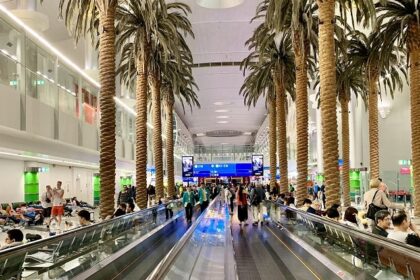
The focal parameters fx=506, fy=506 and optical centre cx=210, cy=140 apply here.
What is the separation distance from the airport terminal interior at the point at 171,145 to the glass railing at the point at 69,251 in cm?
4

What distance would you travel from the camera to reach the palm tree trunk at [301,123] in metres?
20.4

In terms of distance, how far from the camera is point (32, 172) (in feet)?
100.0

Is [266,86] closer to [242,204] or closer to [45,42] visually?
[242,204]

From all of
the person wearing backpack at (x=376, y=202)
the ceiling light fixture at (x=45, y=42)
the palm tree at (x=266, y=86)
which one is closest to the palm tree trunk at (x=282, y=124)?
the palm tree at (x=266, y=86)

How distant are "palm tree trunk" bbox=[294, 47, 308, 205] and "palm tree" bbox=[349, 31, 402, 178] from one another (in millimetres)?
3089

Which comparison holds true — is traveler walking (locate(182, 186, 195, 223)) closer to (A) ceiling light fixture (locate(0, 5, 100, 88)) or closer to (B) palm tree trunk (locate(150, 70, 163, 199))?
(B) palm tree trunk (locate(150, 70, 163, 199))

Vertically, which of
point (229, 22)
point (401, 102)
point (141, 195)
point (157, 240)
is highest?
point (229, 22)

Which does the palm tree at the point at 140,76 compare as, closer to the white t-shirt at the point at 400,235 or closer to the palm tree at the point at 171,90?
the palm tree at the point at 171,90

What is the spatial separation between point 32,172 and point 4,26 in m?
12.3

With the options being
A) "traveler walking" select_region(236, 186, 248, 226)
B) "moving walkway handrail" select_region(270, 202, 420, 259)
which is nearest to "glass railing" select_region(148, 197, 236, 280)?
"moving walkway handrail" select_region(270, 202, 420, 259)

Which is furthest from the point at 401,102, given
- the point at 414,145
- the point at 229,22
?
the point at 414,145

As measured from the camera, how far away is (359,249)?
816cm

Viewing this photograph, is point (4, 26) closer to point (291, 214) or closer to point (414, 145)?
point (291, 214)

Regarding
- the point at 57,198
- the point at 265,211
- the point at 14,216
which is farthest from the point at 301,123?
the point at 14,216
